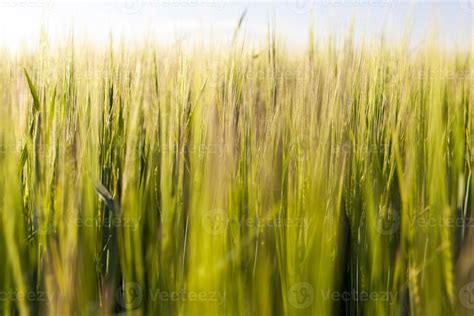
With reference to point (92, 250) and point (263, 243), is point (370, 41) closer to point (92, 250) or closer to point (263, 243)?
point (263, 243)

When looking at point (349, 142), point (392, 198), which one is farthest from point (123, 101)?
point (392, 198)

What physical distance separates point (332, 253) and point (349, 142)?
0.21 m

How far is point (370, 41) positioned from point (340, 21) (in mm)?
71

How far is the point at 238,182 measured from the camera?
1.01 meters

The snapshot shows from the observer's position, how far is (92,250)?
1.05 meters

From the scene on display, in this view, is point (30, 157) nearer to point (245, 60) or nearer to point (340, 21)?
point (245, 60)

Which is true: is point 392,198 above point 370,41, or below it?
below

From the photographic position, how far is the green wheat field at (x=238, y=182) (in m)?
0.99

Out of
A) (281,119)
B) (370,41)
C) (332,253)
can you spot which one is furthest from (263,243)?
(370,41)

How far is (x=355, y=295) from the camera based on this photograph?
3.45ft

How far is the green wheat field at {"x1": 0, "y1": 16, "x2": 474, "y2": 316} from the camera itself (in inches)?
39.0

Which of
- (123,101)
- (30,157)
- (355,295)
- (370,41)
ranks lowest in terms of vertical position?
(355,295)

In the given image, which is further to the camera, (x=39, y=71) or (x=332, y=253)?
(x=39, y=71)

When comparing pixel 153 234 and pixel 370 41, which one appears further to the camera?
pixel 370 41
